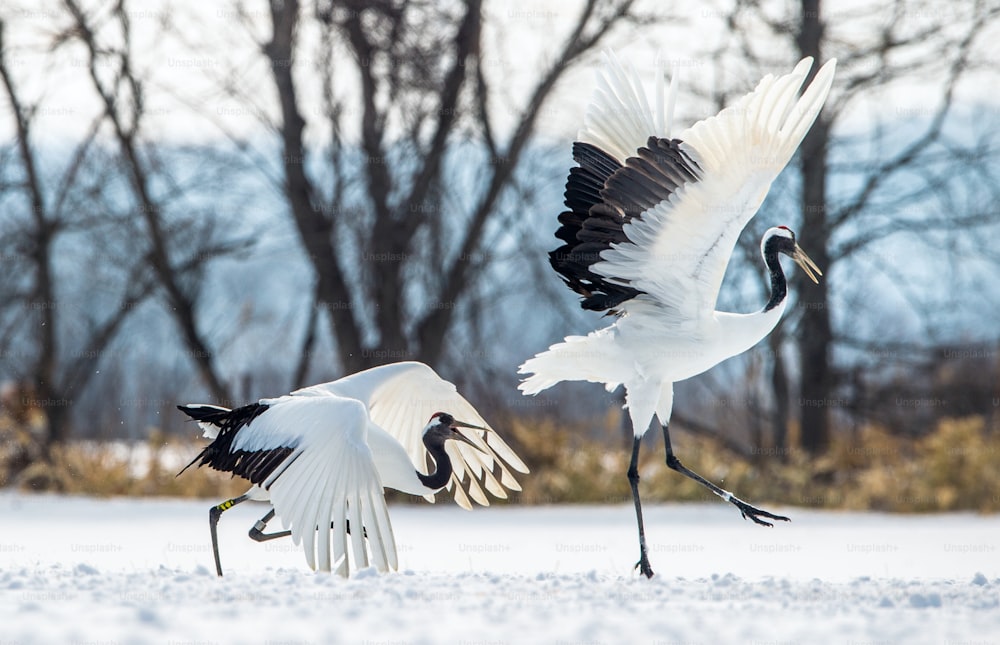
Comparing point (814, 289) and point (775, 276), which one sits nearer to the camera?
point (775, 276)

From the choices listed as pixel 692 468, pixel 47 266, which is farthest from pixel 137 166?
pixel 692 468

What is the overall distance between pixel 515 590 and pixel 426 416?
199 centimetres

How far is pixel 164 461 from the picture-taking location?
39.5 feet

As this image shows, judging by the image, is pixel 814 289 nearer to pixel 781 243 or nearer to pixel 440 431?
pixel 781 243

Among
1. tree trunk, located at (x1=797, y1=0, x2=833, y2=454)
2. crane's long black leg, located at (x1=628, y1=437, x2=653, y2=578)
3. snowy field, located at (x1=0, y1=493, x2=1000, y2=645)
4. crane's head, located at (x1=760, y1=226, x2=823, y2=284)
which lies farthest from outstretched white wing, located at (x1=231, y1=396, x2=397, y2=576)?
tree trunk, located at (x1=797, y1=0, x2=833, y2=454)

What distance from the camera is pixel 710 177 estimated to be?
5.43 m

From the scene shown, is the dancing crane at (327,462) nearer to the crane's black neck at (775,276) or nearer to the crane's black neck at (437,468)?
the crane's black neck at (437,468)

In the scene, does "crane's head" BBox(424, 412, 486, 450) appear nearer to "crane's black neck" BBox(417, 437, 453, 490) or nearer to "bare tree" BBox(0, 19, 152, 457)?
"crane's black neck" BBox(417, 437, 453, 490)

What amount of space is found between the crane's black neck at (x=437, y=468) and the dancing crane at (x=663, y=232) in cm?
71

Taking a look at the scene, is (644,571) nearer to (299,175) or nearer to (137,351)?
(299,175)

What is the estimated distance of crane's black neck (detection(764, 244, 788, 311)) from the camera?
19.8 ft

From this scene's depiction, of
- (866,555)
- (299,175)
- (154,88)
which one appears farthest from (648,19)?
(866,555)

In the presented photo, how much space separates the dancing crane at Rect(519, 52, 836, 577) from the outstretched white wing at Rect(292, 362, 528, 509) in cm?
44

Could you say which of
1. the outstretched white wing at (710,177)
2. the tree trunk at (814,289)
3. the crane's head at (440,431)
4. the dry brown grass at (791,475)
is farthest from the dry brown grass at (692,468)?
the outstretched white wing at (710,177)
